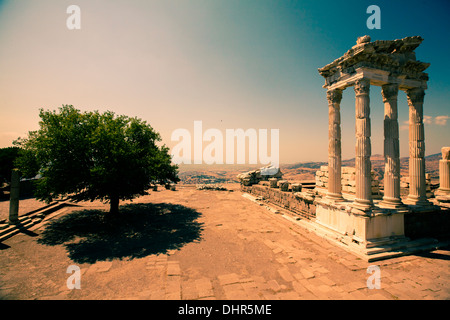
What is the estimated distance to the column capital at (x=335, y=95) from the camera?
9.39m

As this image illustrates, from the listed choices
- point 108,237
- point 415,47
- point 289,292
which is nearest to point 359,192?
point 289,292

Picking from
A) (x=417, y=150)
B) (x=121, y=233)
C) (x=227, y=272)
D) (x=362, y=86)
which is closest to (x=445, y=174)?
(x=417, y=150)

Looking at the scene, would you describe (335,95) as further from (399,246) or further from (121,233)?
(121,233)

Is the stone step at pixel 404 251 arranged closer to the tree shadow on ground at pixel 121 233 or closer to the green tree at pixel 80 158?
the tree shadow on ground at pixel 121 233

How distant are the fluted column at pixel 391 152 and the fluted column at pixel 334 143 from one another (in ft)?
5.78

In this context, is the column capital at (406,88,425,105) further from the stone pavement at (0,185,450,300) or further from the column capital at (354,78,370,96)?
the stone pavement at (0,185,450,300)

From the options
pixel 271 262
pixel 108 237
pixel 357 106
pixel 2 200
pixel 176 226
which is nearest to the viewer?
pixel 271 262

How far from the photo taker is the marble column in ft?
28.6

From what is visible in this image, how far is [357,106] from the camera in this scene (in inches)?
321

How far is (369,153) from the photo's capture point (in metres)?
8.00

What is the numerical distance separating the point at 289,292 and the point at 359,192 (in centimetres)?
519

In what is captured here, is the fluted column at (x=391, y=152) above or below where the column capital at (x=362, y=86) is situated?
below

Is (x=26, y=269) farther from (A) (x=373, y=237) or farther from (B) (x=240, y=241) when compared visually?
(A) (x=373, y=237)

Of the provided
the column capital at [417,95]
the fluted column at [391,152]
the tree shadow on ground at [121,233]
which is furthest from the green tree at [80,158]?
the column capital at [417,95]
